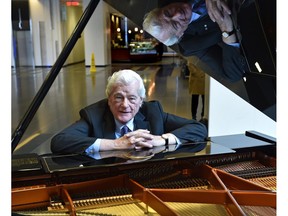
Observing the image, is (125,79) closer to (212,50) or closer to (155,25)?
(155,25)

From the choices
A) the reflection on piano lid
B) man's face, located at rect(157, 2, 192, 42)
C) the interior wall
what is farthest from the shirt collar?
the interior wall

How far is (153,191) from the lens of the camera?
66.2 inches

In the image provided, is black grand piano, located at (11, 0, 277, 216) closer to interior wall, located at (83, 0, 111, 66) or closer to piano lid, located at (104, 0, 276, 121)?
piano lid, located at (104, 0, 276, 121)

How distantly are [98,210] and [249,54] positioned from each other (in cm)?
97

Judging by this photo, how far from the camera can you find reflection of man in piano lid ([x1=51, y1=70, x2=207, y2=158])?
7.13 ft

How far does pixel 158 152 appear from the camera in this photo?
6.94 feet

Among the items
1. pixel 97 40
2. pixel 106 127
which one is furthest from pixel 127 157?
pixel 97 40

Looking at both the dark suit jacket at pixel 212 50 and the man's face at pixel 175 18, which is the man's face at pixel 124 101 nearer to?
the dark suit jacket at pixel 212 50

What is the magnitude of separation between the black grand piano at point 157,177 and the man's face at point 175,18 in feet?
0.28

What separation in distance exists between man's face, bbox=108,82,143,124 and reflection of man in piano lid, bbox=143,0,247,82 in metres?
0.59

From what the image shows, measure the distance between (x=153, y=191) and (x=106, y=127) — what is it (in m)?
0.84

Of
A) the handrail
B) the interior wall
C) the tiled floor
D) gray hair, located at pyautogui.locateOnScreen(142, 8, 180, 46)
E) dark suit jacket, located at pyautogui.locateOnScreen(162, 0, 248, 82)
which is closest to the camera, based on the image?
dark suit jacket, located at pyautogui.locateOnScreen(162, 0, 248, 82)
